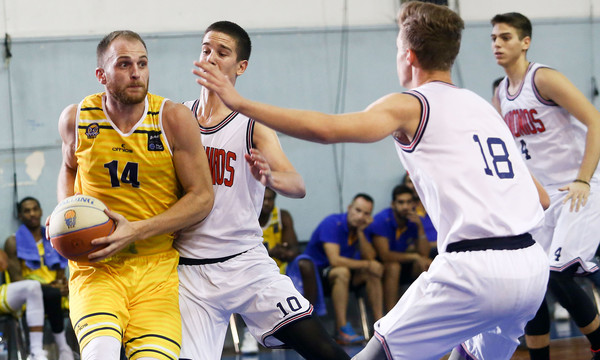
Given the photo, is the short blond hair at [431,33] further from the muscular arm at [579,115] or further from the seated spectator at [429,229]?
the seated spectator at [429,229]

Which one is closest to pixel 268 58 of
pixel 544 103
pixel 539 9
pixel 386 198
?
pixel 386 198

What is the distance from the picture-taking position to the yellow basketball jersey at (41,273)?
748cm

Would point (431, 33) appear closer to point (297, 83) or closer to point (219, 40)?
point (219, 40)

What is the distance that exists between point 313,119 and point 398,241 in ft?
18.6

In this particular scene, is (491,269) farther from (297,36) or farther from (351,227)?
(297,36)

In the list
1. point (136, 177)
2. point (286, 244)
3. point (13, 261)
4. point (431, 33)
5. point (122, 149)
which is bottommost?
point (13, 261)

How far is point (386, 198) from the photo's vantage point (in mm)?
9320

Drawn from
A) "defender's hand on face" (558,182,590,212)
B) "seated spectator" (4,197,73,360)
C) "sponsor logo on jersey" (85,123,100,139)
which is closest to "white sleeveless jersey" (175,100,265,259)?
"sponsor logo on jersey" (85,123,100,139)

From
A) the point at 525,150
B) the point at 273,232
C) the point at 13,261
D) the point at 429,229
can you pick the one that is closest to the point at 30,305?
the point at 13,261

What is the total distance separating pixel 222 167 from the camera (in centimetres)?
393

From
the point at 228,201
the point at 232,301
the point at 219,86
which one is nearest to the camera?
the point at 219,86

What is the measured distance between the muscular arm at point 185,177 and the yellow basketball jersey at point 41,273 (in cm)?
441

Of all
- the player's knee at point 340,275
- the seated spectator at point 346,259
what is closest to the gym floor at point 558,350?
the seated spectator at point 346,259

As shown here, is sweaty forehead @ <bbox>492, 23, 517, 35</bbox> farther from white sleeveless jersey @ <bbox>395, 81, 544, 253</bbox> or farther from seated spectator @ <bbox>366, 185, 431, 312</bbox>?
seated spectator @ <bbox>366, 185, 431, 312</bbox>
